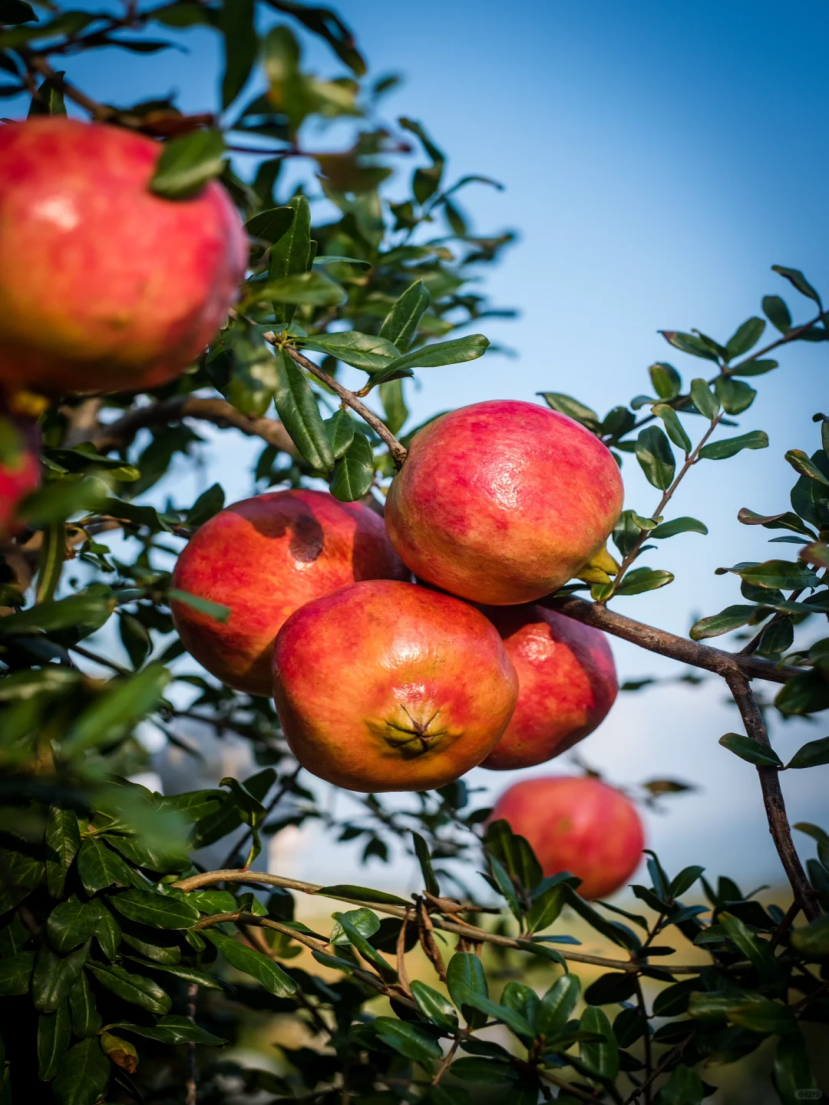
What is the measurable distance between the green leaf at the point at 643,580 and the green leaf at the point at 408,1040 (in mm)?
526

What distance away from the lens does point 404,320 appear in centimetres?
110

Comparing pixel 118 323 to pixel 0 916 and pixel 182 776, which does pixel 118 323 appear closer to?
pixel 0 916

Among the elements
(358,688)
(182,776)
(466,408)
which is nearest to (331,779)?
(358,688)

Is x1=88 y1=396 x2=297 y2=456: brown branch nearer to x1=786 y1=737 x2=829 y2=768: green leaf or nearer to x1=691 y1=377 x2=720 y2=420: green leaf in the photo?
x1=691 y1=377 x2=720 y2=420: green leaf

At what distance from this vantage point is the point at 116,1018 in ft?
3.17

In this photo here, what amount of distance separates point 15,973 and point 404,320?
2.79ft

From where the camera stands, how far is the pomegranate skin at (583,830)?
1768 mm

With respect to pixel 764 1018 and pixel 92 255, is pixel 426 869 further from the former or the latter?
pixel 92 255

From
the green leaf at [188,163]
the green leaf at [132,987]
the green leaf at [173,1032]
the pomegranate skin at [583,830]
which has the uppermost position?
the green leaf at [188,163]

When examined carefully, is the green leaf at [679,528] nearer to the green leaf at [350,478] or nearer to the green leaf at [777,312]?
the green leaf at [350,478]

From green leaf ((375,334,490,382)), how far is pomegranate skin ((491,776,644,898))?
3.61 ft

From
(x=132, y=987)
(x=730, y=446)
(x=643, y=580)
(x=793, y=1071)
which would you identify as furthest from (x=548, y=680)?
(x=132, y=987)

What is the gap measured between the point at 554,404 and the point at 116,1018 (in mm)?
1013

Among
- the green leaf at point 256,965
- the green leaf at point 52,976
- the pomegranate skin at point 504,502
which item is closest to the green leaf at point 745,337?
the pomegranate skin at point 504,502
